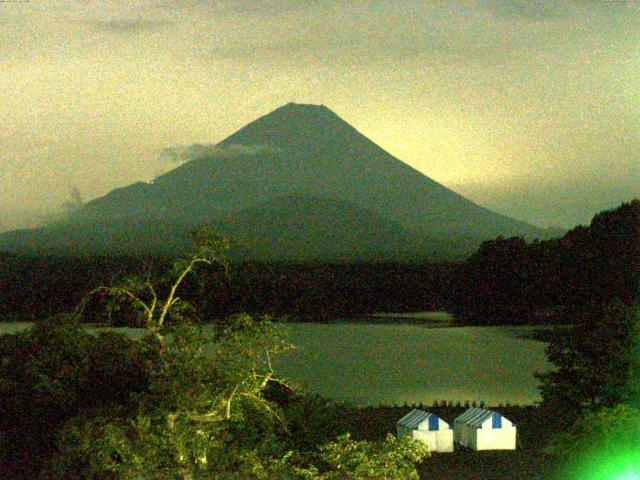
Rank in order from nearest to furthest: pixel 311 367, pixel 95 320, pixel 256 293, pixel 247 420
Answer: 1. pixel 247 420
2. pixel 311 367
3. pixel 95 320
4. pixel 256 293

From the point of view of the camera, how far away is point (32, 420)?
10.2 metres

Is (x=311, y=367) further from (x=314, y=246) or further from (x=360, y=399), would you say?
(x=314, y=246)

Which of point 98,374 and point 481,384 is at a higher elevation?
point 98,374

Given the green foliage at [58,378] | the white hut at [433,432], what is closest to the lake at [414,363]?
the white hut at [433,432]

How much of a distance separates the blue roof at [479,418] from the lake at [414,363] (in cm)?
337

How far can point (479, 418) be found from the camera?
12859mm

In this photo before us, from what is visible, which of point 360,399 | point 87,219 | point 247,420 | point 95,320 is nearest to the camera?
point 247,420

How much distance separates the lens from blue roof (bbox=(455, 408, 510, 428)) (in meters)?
12.6

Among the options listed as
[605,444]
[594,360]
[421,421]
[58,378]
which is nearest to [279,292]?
[421,421]

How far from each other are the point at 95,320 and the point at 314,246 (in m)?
52.4

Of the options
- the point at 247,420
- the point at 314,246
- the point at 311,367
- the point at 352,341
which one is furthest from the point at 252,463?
the point at 314,246

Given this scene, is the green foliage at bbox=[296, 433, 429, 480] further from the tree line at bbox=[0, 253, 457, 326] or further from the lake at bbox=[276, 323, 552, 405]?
the tree line at bbox=[0, 253, 457, 326]

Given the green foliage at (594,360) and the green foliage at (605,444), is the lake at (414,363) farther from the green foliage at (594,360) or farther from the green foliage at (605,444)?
the green foliage at (605,444)

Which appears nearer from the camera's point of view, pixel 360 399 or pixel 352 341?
pixel 360 399
